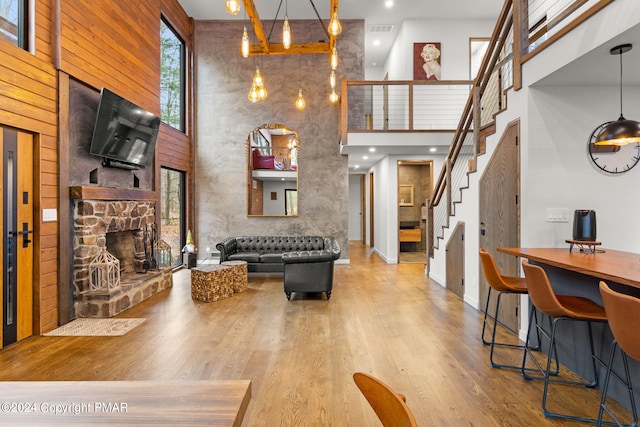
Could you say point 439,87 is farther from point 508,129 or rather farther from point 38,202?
point 38,202

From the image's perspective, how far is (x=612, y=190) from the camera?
3275mm

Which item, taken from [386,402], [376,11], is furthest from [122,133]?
[376,11]

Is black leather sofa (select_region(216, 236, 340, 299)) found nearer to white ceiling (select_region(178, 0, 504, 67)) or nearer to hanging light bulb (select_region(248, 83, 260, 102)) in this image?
hanging light bulb (select_region(248, 83, 260, 102))

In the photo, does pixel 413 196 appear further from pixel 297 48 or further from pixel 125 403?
pixel 125 403

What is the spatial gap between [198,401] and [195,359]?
2.34 m

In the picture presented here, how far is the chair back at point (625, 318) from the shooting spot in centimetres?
157

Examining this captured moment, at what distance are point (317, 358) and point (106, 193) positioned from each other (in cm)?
343

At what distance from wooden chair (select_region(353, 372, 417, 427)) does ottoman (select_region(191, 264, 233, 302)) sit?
14.3 feet

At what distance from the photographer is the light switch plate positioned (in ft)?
10.8

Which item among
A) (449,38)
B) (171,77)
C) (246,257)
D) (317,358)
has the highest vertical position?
(449,38)

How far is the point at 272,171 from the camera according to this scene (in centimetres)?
830

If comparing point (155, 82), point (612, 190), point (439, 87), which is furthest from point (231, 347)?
point (439, 87)

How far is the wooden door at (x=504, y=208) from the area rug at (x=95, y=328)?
413cm

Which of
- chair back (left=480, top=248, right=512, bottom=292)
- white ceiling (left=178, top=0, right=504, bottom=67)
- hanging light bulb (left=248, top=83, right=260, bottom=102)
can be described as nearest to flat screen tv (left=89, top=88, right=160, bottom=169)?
hanging light bulb (left=248, top=83, right=260, bottom=102)
